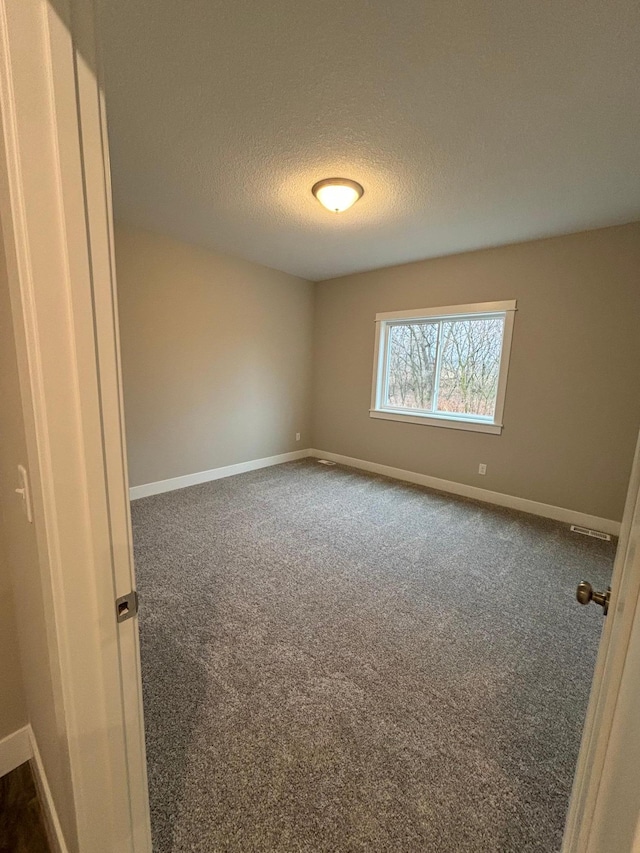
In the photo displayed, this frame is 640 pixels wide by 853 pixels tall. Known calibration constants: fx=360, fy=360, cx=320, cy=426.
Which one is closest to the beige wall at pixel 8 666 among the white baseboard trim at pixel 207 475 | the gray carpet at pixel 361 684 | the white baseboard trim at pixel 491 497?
the gray carpet at pixel 361 684

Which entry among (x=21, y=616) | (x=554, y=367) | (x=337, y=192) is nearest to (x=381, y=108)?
(x=337, y=192)

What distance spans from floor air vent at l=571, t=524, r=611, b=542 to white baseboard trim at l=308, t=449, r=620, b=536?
0.05 meters

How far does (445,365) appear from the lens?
4.12 m

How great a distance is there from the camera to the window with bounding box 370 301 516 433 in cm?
369

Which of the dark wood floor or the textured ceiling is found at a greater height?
the textured ceiling

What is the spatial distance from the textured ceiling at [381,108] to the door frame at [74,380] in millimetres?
A: 544

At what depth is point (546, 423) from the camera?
3.40m

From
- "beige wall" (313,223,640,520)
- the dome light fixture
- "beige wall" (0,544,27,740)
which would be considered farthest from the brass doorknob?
"beige wall" (313,223,640,520)

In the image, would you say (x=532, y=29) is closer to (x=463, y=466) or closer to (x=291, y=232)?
(x=291, y=232)

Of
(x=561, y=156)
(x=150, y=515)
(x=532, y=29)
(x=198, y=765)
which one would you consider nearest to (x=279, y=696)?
(x=198, y=765)

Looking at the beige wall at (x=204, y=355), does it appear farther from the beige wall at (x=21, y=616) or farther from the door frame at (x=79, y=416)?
the door frame at (x=79, y=416)

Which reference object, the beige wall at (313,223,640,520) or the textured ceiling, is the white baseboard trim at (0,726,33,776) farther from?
the beige wall at (313,223,640,520)

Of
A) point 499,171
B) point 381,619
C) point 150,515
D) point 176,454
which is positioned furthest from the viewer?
point 176,454

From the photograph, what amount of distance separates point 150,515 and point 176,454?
87cm
